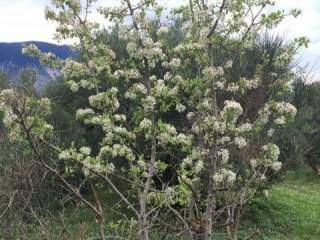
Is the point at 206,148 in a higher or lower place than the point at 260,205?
higher

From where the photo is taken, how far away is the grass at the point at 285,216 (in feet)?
50.3

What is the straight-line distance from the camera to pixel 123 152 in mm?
6160

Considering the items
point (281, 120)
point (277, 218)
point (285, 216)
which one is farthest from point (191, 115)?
point (285, 216)

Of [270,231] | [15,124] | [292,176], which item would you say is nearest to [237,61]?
[270,231]

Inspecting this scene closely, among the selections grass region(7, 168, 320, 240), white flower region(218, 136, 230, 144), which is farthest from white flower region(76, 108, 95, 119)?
grass region(7, 168, 320, 240)

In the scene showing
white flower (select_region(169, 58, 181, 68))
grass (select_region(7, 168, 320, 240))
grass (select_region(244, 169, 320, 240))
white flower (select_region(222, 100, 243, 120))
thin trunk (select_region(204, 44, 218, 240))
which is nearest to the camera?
white flower (select_region(222, 100, 243, 120))

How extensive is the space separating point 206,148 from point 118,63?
4.72ft

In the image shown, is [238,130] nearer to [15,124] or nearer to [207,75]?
[207,75]

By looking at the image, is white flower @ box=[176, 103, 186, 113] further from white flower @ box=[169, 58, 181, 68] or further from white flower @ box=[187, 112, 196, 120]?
white flower @ box=[169, 58, 181, 68]

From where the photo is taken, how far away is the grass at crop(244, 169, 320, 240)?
15344mm

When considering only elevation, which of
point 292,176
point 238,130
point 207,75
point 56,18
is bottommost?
point 292,176

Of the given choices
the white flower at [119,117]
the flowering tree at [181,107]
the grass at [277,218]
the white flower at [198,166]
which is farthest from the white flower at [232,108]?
the grass at [277,218]

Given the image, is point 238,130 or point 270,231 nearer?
point 238,130

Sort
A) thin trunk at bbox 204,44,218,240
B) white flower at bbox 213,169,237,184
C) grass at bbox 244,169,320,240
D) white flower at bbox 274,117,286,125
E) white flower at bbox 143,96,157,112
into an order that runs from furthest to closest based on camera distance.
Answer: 1. grass at bbox 244,169,320,240
2. white flower at bbox 143,96,157,112
3. white flower at bbox 274,117,286,125
4. thin trunk at bbox 204,44,218,240
5. white flower at bbox 213,169,237,184
